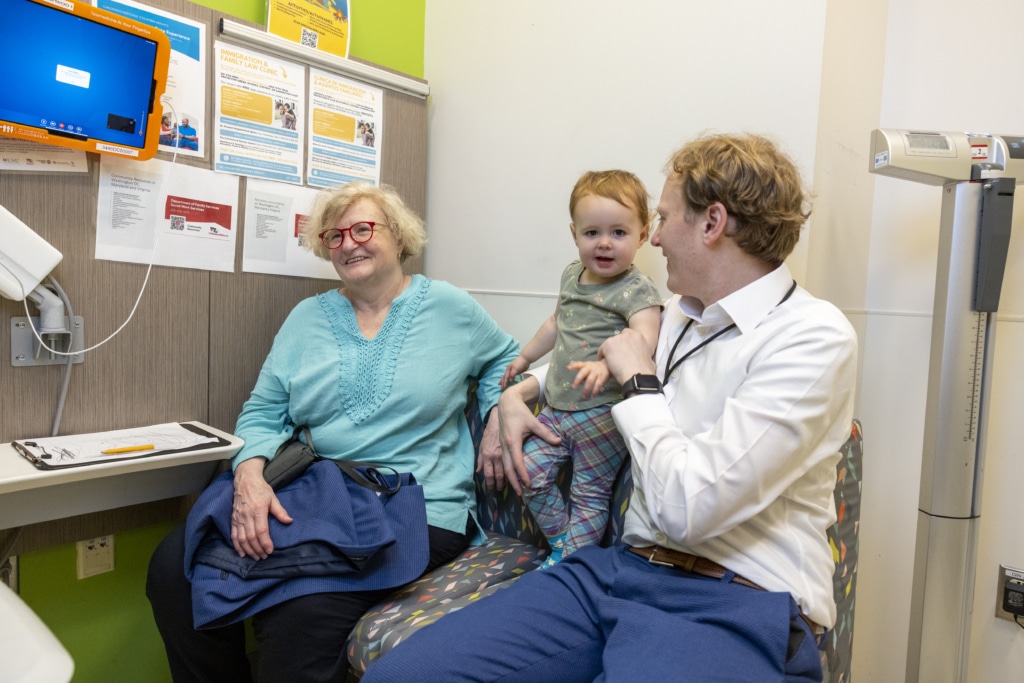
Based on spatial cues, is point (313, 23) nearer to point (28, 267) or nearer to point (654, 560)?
point (28, 267)

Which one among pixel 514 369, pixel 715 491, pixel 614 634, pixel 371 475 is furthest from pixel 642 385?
pixel 371 475

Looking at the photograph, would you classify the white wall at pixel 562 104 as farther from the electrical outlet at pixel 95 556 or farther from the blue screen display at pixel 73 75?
the electrical outlet at pixel 95 556

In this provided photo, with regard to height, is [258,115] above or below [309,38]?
below

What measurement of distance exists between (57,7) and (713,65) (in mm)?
1537

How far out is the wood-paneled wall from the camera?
5.01 ft

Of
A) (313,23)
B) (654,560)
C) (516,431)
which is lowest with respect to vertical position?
(654,560)

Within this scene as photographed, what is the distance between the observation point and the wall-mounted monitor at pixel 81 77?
4.54 ft

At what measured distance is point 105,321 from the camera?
163 centimetres

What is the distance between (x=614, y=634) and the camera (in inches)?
39.8

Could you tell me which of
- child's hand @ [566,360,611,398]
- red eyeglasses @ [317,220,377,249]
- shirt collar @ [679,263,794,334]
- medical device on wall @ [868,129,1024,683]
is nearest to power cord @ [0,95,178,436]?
red eyeglasses @ [317,220,377,249]

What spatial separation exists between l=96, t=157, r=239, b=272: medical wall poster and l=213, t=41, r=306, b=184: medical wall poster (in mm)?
85

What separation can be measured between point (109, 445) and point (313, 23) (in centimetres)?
137

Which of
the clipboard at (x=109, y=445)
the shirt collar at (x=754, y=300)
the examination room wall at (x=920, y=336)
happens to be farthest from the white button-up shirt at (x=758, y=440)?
the clipboard at (x=109, y=445)

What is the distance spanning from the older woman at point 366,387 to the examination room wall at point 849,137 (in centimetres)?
42
